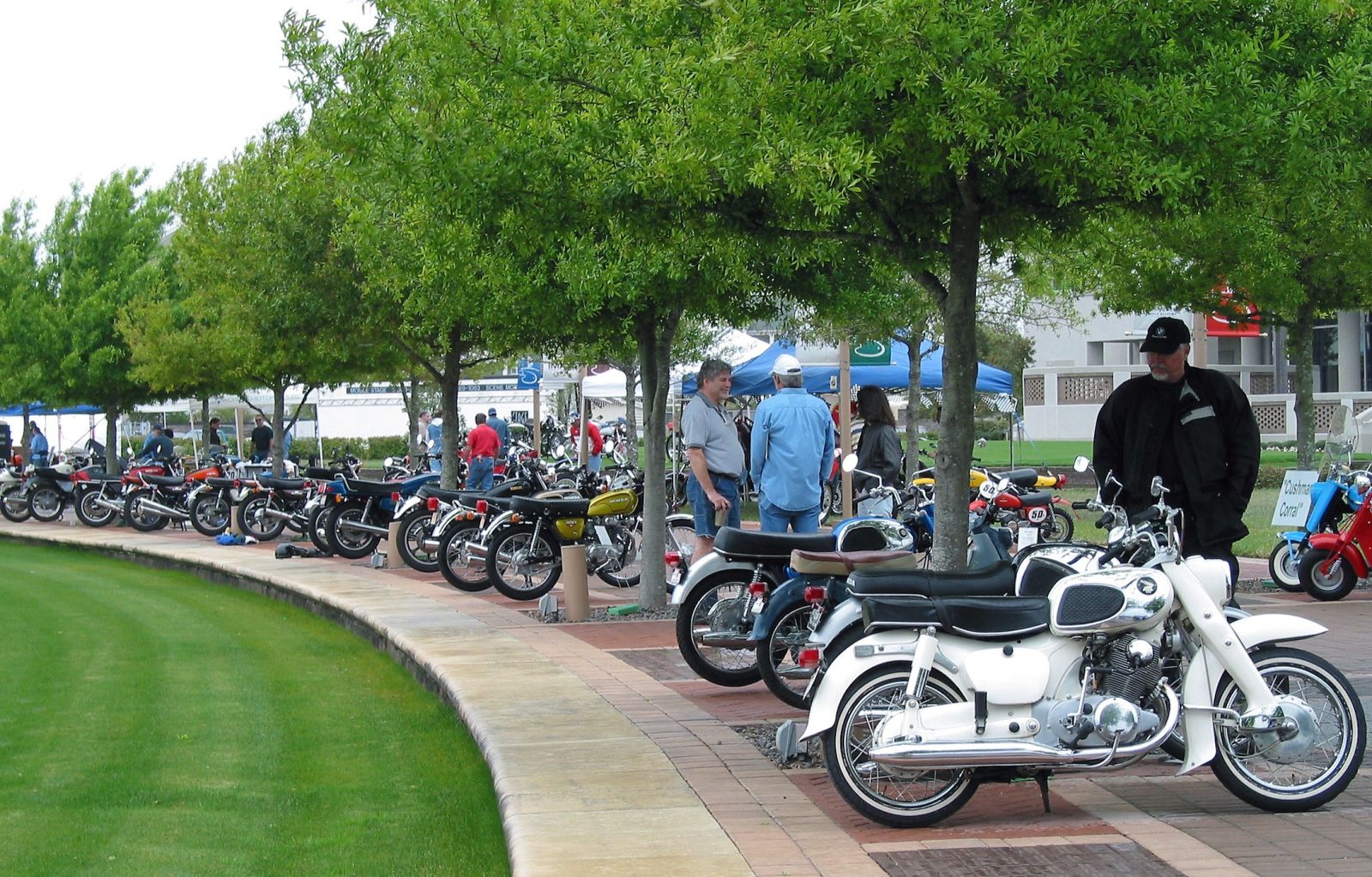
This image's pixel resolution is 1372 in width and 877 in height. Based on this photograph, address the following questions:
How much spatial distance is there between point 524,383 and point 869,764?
23137mm

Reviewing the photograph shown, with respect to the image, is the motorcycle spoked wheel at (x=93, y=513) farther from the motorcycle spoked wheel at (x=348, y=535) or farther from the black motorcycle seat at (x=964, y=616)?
the black motorcycle seat at (x=964, y=616)

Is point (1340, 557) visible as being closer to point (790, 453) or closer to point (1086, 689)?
point (790, 453)

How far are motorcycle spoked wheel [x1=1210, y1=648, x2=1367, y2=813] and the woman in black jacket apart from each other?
663cm

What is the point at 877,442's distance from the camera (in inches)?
520

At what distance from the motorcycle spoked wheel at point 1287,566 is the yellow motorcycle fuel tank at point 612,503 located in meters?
5.85

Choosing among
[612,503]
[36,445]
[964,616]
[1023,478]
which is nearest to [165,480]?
[612,503]

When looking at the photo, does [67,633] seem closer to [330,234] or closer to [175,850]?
[330,234]

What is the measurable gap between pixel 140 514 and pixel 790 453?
750 inches

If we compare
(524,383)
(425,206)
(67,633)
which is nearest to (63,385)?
(524,383)

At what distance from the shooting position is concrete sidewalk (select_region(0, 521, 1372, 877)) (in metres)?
5.60

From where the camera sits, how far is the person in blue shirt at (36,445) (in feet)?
132

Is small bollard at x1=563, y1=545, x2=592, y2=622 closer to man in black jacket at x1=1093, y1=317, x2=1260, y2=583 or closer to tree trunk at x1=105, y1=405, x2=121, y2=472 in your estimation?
man in black jacket at x1=1093, y1=317, x2=1260, y2=583

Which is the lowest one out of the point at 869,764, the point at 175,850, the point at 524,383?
the point at 175,850

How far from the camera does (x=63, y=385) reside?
114 ft
